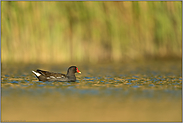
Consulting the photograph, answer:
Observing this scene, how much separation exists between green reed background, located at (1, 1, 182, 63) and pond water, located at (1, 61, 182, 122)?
2987mm

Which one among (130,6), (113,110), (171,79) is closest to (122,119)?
(113,110)

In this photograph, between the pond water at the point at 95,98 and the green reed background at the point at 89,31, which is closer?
the pond water at the point at 95,98

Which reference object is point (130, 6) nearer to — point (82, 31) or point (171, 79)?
point (82, 31)

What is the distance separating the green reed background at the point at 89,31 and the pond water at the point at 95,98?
299 centimetres

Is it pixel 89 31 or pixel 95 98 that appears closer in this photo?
pixel 95 98

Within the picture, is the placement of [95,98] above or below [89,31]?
below

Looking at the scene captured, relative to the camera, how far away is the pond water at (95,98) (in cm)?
704

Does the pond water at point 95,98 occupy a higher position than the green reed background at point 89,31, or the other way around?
the green reed background at point 89,31

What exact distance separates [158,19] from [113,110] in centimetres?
1178

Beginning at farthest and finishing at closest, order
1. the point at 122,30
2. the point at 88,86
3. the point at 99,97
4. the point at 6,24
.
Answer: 1. the point at 122,30
2. the point at 6,24
3. the point at 88,86
4. the point at 99,97

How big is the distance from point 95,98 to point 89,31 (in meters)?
8.76

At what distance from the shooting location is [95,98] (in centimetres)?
885

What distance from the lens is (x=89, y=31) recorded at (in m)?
17.2

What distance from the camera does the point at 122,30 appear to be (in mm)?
17406
